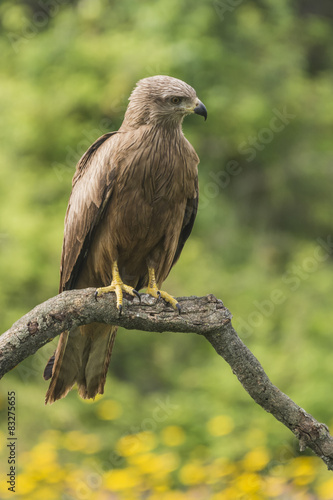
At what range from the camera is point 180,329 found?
3.02m

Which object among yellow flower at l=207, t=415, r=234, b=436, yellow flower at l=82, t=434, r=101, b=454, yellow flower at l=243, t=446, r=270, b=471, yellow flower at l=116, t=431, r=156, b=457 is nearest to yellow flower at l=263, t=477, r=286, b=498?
yellow flower at l=243, t=446, r=270, b=471

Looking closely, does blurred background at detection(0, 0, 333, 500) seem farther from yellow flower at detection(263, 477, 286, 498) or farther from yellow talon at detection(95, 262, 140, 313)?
yellow talon at detection(95, 262, 140, 313)

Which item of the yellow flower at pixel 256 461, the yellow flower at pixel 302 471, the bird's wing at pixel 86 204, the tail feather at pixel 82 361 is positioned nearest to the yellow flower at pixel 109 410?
the yellow flower at pixel 256 461

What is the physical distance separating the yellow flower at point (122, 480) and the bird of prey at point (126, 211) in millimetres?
1591

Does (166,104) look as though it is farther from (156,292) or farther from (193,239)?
(193,239)

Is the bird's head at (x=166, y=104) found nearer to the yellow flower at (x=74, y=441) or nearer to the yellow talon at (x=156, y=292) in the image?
the yellow talon at (x=156, y=292)

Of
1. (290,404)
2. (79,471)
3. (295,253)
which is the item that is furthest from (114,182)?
(295,253)

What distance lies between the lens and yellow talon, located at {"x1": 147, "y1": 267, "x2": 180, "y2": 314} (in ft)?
10.2

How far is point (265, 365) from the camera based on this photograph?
6512 millimetres

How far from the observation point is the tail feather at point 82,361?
11.4ft

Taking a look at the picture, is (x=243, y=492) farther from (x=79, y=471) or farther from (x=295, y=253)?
(x=295, y=253)

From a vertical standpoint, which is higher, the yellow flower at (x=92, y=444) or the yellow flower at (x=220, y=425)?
the yellow flower at (x=220, y=425)

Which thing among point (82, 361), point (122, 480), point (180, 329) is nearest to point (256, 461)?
point (122, 480)

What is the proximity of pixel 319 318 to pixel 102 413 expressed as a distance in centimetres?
246
